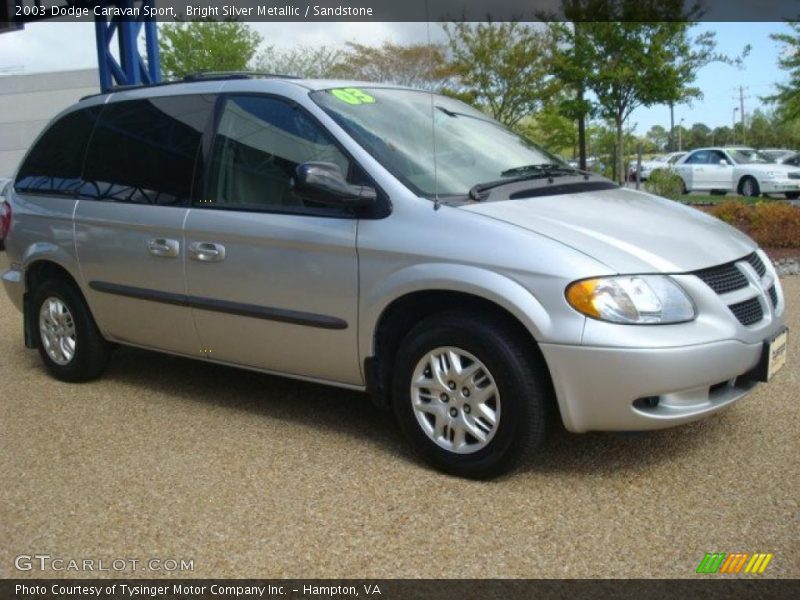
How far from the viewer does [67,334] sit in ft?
18.7

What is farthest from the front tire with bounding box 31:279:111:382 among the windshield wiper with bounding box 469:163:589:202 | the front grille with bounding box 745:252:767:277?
the front grille with bounding box 745:252:767:277

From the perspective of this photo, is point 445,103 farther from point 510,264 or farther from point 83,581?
point 83,581

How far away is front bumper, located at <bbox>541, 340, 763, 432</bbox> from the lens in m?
3.48

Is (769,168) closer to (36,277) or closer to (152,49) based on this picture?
(152,49)

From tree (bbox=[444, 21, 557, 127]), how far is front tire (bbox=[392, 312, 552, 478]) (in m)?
15.1

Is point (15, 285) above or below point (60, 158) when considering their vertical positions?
below

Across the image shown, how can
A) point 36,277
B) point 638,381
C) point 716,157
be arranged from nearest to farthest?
point 638,381
point 36,277
point 716,157

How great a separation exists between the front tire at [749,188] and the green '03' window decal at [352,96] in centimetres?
2051

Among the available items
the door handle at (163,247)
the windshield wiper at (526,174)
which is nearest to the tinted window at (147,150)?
the door handle at (163,247)

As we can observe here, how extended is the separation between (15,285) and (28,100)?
46443 millimetres

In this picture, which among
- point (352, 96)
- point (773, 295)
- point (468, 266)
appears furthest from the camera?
point (352, 96)

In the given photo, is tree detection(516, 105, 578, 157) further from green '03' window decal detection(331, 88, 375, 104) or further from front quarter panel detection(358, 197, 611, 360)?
front quarter panel detection(358, 197, 611, 360)

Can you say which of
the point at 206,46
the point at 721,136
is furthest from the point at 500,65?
the point at 721,136

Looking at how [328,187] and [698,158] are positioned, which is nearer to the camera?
[328,187]
